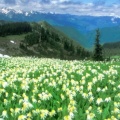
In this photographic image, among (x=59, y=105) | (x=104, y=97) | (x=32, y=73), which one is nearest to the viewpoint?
(x=59, y=105)

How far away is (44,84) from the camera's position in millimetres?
10352

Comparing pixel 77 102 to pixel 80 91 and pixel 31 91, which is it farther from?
pixel 31 91

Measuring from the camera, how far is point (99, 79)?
11078 millimetres

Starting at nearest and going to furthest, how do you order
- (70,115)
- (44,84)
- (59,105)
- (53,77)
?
(70,115), (59,105), (44,84), (53,77)

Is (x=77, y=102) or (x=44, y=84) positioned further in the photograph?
(x=44, y=84)

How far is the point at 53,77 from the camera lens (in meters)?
11.8

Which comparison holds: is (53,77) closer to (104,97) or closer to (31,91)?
(31,91)

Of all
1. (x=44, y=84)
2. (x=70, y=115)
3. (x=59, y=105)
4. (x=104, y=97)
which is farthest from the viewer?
(x=44, y=84)

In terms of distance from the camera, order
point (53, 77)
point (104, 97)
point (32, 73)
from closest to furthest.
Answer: point (104, 97)
point (53, 77)
point (32, 73)

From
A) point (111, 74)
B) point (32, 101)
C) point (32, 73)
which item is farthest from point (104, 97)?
point (32, 73)

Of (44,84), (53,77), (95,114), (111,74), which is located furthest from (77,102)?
(111,74)

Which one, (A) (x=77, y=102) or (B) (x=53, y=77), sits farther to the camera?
(B) (x=53, y=77)

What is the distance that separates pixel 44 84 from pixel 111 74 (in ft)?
10.6

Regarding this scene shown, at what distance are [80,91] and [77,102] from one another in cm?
78
